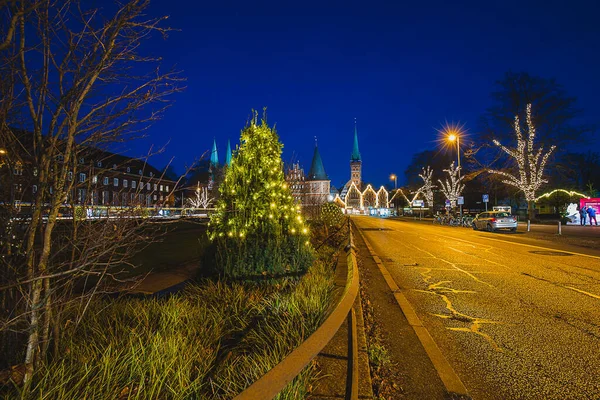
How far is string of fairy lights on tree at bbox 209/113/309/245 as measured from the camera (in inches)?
239

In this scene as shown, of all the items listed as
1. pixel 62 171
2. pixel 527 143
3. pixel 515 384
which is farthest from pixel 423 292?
pixel 527 143

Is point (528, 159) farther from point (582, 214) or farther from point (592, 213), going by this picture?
point (592, 213)

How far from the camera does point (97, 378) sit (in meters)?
2.49

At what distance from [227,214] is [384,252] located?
9434 millimetres

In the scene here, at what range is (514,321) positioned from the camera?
17.4ft

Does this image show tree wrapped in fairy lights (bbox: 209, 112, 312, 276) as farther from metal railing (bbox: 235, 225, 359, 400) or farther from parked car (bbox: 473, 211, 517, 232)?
parked car (bbox: 473, 211, 517, 232)

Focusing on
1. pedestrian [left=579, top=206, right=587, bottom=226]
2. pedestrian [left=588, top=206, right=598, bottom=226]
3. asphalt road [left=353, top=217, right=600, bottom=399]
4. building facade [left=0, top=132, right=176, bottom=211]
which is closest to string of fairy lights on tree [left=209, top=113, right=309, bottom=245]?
building facade [left=0, top=132, right=176, bottom=211]

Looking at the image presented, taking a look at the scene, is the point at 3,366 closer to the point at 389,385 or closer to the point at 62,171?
the point at 62,171

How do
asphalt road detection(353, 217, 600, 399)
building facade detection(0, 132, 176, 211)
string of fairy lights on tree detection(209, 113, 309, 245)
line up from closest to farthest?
1. building facade detection(0, 132, 176, 211)
2. asphalt road detection(353, 217, 600, 399)
3. string of fairy lights on tree detection(209, 113, 309, 245)

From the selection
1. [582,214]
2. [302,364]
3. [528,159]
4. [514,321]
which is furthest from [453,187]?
[302,364]

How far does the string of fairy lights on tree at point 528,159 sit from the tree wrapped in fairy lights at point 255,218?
33.7 metres

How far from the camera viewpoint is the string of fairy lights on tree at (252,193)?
19.9ft

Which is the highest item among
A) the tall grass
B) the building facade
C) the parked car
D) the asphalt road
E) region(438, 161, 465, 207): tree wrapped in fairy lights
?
region(438, 161, 465, 207): tree wrapped in fairy lights

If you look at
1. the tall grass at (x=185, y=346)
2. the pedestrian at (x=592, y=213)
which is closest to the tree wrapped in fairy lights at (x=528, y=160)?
the pedestrian at (x=592, y=213)
